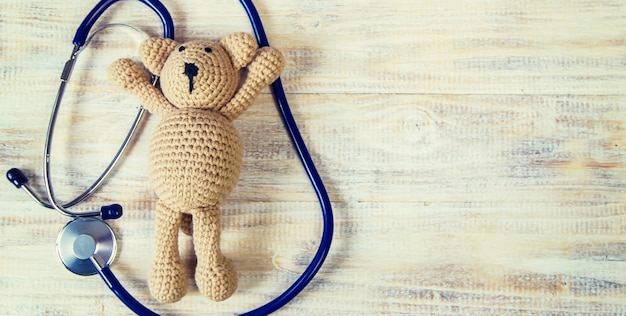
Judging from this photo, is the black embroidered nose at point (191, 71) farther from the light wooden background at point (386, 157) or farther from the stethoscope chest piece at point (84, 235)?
the stethoscope chest piece at point (84, 235)

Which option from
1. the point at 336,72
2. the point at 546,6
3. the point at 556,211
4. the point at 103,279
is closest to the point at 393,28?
the point at 336,72

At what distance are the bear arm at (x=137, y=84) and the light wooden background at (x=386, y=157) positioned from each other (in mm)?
106

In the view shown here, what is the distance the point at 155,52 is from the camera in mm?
784

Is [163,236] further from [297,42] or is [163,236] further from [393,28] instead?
[393,28]

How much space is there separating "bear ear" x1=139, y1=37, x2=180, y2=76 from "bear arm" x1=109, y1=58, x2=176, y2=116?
0.9 inches

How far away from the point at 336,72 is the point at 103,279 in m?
0.49

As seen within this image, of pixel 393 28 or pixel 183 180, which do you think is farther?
pixel 393 28

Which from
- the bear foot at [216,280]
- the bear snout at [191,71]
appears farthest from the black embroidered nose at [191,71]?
the bear foot at [216,280]

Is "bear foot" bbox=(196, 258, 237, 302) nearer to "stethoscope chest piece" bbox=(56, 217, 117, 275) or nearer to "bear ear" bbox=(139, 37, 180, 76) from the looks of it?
"stethoscope chest piece" bbox=(56, 217, 117, 275)

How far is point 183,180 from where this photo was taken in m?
0.71

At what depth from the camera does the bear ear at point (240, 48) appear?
756 millimetres

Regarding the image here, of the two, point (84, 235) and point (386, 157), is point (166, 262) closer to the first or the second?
point (84, 235)

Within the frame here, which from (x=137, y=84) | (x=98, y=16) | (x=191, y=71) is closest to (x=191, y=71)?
(x=191, y=71)

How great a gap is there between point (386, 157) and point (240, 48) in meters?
0.30
